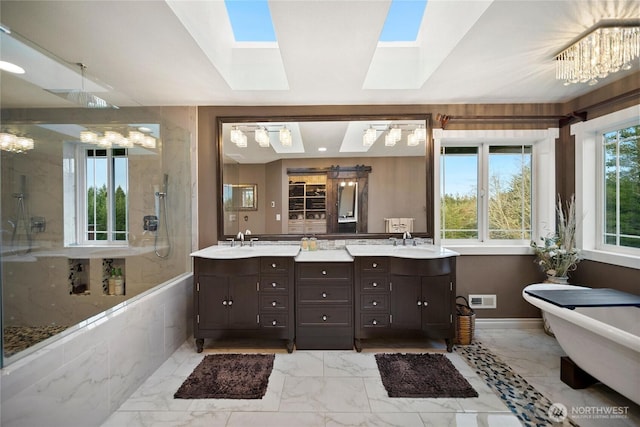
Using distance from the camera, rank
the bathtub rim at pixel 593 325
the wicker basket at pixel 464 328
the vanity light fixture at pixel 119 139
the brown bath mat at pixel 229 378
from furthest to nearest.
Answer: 1. the vanity light fixture at pixel 119 139
2. the wicker basket at pixel 464 328
3. the brown bath mat at pixel 229 378
4. the bathtub rim at pixel 593 325

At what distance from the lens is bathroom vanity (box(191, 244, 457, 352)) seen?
237 cm

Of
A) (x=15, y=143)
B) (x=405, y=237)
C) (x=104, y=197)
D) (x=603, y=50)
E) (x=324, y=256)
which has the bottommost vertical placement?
(x=324, y=256)

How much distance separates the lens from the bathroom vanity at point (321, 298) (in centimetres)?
237

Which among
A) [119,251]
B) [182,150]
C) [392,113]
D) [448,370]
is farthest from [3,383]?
[392,113]

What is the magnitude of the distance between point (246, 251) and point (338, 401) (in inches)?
57.7

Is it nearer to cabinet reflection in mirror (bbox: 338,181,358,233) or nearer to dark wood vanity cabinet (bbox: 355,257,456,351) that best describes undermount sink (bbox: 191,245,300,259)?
cabinet reflection in mirror (bbox: 338,181,358,233)

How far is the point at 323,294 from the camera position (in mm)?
2381

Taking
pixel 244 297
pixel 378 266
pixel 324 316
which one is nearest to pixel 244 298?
pixel 244 297

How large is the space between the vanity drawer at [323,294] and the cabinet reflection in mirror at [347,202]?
746mm

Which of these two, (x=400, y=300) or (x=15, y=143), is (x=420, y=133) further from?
(x=15, y=143)

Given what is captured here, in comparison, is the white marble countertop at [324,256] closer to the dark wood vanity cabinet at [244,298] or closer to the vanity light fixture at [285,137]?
the dark wood vanity cabinet at [244,298]

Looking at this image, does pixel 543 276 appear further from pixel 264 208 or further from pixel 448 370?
pixel 264 208

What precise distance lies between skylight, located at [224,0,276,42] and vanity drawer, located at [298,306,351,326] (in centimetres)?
233

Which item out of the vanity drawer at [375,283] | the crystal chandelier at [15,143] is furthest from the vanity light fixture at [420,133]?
the crystal chandelier at [15,143]
